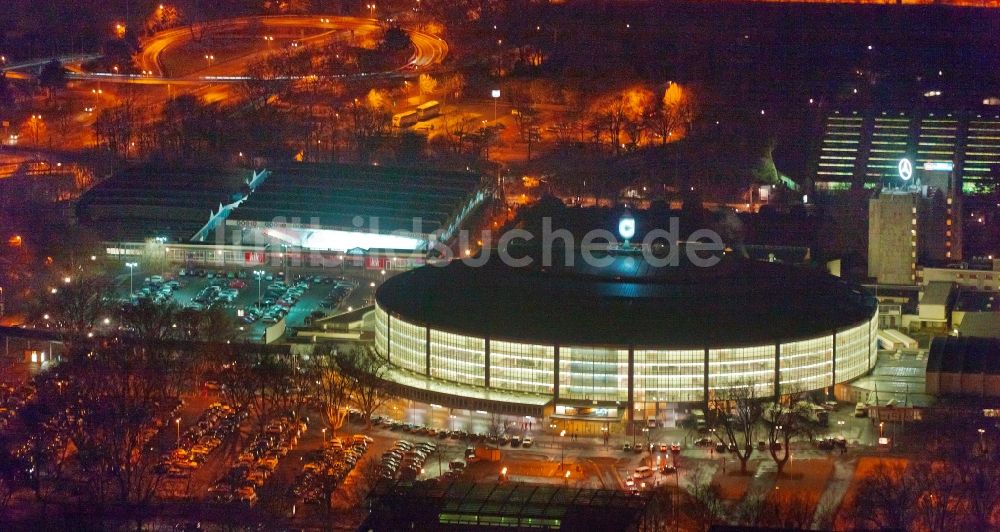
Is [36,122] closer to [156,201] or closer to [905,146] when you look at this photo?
[156,201]

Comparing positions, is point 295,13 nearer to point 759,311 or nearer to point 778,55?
point 778,55

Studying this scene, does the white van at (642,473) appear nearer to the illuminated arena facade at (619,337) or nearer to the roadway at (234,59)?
the illuminated arena facade at (619,337)

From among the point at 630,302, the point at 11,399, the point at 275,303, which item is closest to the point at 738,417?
the point at 630,302

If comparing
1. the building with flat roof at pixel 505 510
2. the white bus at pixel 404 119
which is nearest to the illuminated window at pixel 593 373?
the building with flat roof at pixel 505 510

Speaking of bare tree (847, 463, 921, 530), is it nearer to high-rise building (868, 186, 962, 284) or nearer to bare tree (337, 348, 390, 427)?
bare tree (337, 348, 390, 427)

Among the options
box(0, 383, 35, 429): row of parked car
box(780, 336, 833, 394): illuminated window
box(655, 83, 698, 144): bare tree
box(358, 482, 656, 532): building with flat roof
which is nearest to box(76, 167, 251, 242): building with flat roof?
box(655, 83, 698, 144): bare tree
